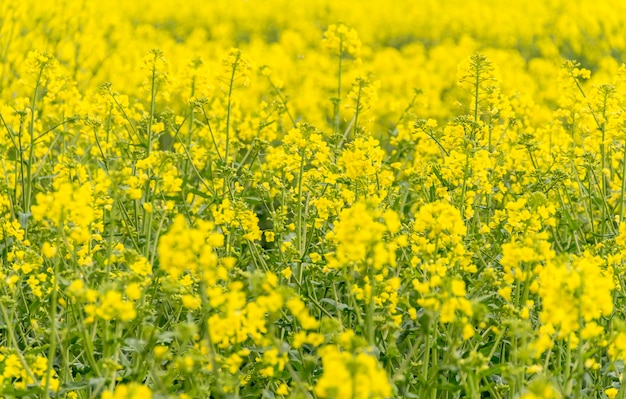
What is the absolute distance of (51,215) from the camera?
2.96 meters

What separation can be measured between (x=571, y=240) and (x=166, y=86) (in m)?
2.12

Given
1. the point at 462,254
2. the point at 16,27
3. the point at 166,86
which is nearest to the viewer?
the point at 462,254

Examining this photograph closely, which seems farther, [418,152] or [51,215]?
[418,152]

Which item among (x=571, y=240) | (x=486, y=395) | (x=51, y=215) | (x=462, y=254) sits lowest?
(x=486, y=395)

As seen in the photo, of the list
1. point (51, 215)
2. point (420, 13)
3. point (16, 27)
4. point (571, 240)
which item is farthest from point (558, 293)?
point (420, 13)

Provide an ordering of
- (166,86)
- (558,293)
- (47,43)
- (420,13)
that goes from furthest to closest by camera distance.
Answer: (420,13), (47,43), (166,86), (558,293)

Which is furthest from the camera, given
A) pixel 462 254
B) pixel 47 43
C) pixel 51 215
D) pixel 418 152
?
pixel 47 43

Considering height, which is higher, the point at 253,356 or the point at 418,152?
the point at 418,152

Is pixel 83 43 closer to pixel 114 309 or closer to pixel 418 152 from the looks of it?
pixel 418 152

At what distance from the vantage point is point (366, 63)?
40.7 feet

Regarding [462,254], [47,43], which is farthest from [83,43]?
[462,254]

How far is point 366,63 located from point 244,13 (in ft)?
15.2

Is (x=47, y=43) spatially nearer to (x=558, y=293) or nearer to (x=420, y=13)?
(x=558, y=293)

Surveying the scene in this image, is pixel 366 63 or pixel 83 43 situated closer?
pixel 83 43
